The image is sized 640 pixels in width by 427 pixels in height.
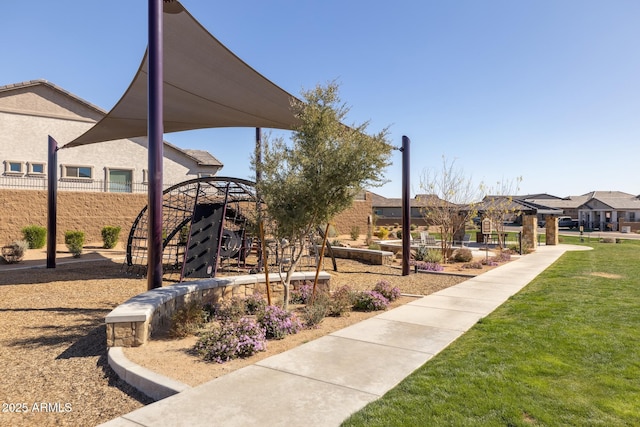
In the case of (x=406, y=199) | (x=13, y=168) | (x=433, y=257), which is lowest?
(x=433, y=257)

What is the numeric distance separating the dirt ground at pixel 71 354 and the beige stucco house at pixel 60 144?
627 inches

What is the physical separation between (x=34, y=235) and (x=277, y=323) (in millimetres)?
18788

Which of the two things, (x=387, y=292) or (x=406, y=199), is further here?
(x=406, y=199)

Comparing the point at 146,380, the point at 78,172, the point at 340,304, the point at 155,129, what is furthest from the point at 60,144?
the point at 146,380

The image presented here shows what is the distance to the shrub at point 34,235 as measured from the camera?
19125mm

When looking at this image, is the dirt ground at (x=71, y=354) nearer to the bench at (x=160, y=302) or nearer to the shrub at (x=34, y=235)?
the bench at (x=160, y=302)

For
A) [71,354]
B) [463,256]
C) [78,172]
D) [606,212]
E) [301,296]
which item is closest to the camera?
[71,354]

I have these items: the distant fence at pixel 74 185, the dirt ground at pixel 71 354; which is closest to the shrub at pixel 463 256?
the dirt ground at pixel 71 354

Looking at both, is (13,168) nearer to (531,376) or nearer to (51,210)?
(51,210)

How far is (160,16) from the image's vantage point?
697cm

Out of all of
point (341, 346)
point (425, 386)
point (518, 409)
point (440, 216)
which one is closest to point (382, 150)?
point (341, 346)

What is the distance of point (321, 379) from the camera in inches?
179

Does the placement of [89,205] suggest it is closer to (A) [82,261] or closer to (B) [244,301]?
(A) [82,261]

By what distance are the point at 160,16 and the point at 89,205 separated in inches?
741
